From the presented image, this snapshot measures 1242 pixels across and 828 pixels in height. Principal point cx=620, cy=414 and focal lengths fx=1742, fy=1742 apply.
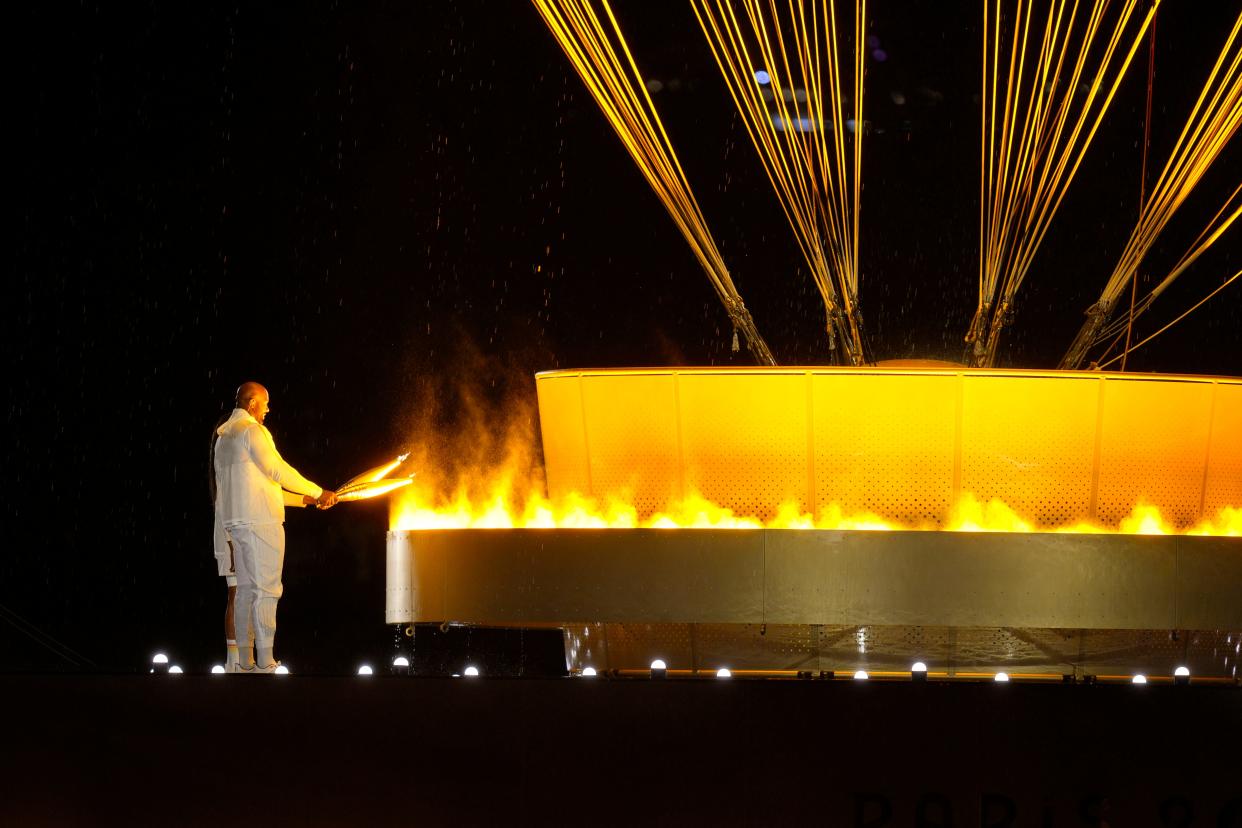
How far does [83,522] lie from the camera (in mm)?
22062

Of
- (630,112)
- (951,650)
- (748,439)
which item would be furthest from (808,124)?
(951,650)

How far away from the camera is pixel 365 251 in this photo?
23.8 metres

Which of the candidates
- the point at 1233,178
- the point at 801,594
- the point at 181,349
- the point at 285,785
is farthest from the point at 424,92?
the point at 285,785

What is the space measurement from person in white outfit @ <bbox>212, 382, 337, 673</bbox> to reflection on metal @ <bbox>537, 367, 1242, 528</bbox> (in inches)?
146

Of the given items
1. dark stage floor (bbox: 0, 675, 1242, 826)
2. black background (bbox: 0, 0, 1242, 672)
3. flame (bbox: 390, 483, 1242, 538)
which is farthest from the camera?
black background (bbox: 0, 0, 1242, 672)

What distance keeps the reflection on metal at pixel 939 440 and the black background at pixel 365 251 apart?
29.7 ft

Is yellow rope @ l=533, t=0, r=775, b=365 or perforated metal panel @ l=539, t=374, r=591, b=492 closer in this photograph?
perforated metal panel @ l=539, t=374, r=591, b=492

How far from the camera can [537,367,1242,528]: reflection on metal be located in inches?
551

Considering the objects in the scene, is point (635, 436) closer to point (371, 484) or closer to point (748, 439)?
point (748, 439)

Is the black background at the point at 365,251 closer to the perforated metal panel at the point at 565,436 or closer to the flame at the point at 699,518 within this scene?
the flame at the point at 699,518

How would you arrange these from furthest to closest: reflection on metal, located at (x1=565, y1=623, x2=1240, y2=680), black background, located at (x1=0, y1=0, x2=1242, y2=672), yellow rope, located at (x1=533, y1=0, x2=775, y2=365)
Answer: black background, located at (x1=0, y1=0, x2=1242, y2=672)
yellow rope, located at (x1=533, y1=0, x2=775, y2=365)
reflection on metal, located at (x1=565, y1=623, x2=1240, y2=680)

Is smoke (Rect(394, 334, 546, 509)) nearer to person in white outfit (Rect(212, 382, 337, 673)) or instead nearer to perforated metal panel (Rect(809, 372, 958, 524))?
Result: perforated metal panel (Rect(809, 372, 958, 524))

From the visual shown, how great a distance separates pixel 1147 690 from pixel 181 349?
614 inches

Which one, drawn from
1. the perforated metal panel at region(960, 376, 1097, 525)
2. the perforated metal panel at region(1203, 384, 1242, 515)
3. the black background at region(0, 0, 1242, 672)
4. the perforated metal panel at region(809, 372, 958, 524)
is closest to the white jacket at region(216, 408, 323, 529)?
the perforated metal panel at region(809, 372, 958, 524)
